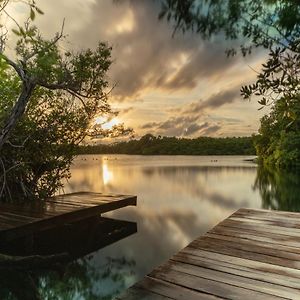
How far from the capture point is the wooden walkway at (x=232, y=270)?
3115 millimetres

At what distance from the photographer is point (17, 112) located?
435cm

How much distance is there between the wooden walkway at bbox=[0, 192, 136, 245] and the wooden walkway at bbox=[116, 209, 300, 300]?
4027 millimetres

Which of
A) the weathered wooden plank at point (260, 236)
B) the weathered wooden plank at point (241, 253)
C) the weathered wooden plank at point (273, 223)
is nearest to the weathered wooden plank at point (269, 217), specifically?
the weathered wooden plank at point (273, 223)

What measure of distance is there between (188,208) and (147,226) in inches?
184

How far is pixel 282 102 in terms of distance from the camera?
8.61 ft

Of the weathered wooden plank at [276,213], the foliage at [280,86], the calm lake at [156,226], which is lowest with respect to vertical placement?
the calm lake at [156,226]

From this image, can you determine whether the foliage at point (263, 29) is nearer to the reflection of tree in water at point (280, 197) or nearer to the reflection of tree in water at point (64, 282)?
the reflection of tree in water at point (64, 282)

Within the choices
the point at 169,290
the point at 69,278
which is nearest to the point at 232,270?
the point at 169,290

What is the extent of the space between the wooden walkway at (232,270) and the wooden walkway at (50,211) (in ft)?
13.2

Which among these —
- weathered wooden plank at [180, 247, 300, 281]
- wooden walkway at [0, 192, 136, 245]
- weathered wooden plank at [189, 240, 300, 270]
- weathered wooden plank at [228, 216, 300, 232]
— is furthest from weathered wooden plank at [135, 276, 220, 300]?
wooden walkway at [0, 192, 136, 245]

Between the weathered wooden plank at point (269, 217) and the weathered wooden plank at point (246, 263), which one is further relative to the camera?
the weathered wooden plank at point (269, 217)

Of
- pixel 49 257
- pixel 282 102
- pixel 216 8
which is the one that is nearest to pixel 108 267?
pixel 49 257

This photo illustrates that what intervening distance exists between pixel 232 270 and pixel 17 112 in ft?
10.7

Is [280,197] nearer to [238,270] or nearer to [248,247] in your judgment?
[248,247]
